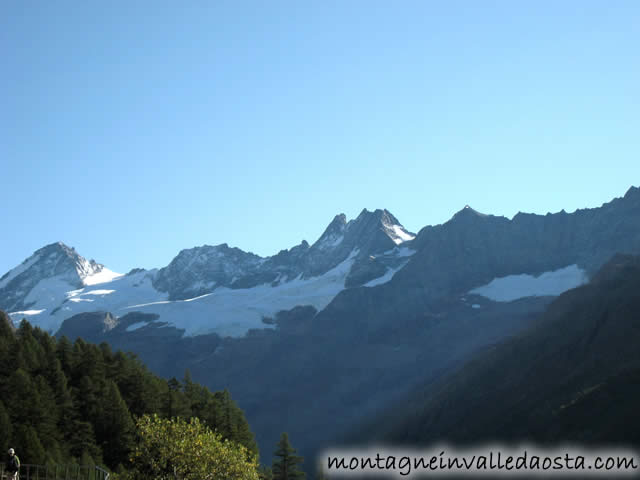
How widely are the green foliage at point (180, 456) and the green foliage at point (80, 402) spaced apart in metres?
20.0

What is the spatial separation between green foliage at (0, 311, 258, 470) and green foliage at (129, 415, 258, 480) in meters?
20.0

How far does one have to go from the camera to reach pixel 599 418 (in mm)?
125000

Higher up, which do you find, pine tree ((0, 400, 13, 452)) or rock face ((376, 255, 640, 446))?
pine tree ((0, 400, 13, 452))

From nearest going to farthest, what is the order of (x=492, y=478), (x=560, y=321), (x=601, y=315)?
(x=492, y=478) < (x=601, y=315) < (x=560, y=321)

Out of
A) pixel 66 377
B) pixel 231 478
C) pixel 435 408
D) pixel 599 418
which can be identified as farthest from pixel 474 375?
pixel 231 478

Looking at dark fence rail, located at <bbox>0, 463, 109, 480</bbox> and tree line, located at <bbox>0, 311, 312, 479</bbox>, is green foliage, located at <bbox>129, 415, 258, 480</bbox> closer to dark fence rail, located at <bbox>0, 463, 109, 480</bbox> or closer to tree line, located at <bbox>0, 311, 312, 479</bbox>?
dark fence rail, located at <bbox>0, 463, 109, 480</bbox>

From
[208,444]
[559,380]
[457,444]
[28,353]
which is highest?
[28,353]

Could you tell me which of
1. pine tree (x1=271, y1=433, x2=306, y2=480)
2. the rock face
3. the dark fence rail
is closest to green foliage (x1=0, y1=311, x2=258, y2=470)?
the dark fence rail

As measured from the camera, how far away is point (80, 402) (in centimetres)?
9656

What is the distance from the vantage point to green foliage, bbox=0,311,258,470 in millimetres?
82688

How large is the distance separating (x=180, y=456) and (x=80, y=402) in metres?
50.5

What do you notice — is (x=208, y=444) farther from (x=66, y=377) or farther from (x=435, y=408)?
(x=435, y=408)

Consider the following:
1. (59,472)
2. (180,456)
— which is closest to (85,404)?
(59,472)

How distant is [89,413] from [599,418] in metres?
80.4
